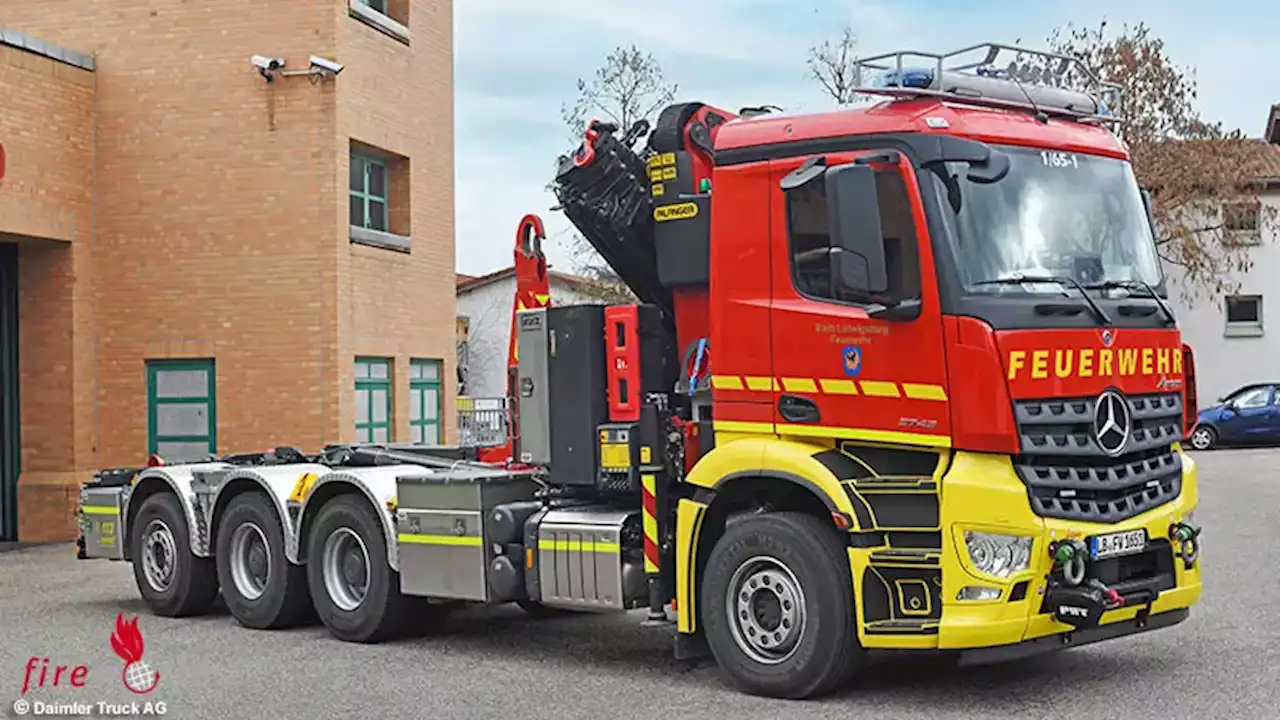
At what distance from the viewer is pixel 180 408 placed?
2094 cm

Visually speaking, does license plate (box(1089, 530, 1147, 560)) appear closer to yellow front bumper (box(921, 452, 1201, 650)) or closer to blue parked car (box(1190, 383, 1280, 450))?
yellow front bumper (box(921, 452, 1201, 650))

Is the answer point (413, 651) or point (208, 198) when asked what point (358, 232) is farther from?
point (413, 651)

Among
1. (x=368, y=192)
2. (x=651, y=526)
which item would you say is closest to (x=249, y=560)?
(x=651, y=526)

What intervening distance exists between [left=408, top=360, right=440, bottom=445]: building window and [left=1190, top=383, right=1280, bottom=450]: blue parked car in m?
20.4

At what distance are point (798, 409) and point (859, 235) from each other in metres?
1.15

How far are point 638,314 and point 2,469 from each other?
43.8 ft

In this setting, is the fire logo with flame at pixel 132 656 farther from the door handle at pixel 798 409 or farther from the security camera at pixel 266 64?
the security camera at pixel 266 64

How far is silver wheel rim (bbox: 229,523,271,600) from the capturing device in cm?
1293

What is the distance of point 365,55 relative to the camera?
2097 cm

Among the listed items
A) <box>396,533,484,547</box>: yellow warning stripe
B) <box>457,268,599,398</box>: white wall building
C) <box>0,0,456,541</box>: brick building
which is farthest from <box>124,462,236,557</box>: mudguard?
<box>457,268,599,398</box>: white wall building

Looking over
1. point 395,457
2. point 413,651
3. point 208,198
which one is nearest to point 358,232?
point 208,198

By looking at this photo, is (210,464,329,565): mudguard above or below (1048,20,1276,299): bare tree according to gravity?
below

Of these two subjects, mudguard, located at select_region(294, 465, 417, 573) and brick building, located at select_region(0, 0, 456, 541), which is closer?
mudguard, located at select_region(294, 465, 417, 573)

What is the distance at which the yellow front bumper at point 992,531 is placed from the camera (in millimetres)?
8586
